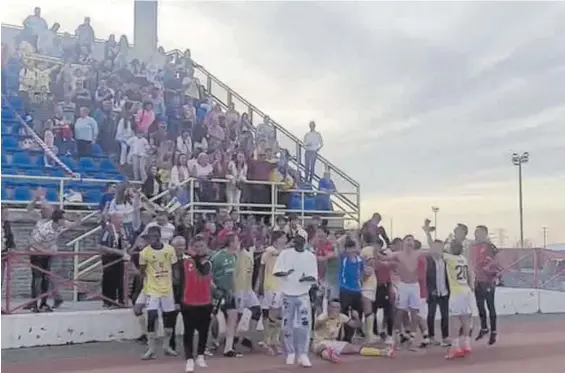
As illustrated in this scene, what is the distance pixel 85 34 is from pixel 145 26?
12.4 ft

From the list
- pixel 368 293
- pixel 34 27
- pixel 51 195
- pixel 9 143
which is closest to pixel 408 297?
pixel 368 293

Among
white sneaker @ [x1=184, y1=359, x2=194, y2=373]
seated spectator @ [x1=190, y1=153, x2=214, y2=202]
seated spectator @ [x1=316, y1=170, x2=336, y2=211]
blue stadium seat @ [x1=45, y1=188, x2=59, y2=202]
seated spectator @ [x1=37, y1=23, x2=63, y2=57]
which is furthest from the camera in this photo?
seated spectator @ [x1=37, y1=23, x2=63, y2=57]

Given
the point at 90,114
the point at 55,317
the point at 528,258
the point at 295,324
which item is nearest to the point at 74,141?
the point at 90,114

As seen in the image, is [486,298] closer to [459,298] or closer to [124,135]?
[459,298]

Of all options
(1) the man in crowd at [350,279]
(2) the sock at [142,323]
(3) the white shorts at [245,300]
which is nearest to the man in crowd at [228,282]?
(3) the white shorts at [245,300]

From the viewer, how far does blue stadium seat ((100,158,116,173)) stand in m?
18.4

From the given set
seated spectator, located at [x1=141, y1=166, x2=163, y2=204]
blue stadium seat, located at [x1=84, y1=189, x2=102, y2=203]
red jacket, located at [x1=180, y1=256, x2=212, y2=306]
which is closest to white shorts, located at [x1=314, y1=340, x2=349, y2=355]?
red jacket, located at [x1=180, y1=256, x2=212, y2=306]

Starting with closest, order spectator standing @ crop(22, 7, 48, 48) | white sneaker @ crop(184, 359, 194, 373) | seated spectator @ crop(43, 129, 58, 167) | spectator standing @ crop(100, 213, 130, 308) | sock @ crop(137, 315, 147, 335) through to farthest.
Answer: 1. white sneaker @ crop(184, 359, 194, 373)
2. sock @ crop(137, 315, 147, 335)
3. spectator standing @ crop(100, 213, 130, 308)
4. seated spectator @ crop(43, 129, 58, 167)
5. spectator standing @ crop(22, 7, 48, 48)

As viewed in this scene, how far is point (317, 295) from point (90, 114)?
834 centimetres

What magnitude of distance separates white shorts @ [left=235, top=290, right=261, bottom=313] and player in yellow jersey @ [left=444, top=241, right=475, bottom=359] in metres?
2.90

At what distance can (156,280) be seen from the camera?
11531mm

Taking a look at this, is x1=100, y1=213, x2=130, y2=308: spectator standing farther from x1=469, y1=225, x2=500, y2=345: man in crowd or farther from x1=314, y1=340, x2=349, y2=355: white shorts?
x1=469, y1=225, x2=500, y2=345: man in crowd

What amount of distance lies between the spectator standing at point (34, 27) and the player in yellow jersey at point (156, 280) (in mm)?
11671

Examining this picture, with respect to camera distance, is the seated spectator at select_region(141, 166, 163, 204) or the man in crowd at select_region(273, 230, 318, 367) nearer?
the man in crowd at select_region(273, 230, 318, 367)
